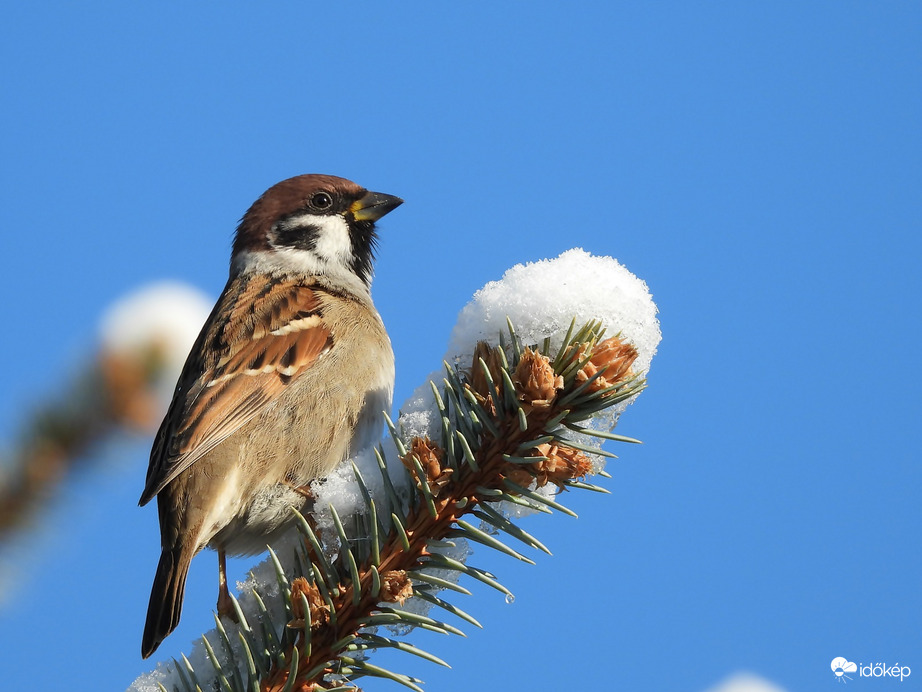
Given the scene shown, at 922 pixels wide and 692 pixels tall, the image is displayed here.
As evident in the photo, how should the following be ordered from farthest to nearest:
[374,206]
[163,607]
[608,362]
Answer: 1. [374,206]
2. [163,607]
3. [608,362]

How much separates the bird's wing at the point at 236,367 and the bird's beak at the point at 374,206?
667 millimetres

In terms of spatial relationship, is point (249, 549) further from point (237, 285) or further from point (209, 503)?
point (237, 285)

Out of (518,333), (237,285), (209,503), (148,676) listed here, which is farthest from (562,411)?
(237,285)

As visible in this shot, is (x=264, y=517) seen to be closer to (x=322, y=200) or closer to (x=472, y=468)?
(x=472, y=468)

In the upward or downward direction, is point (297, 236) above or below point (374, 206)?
below

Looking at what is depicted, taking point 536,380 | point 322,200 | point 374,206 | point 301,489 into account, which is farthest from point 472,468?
point 322,200

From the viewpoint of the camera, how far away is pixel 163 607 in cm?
266

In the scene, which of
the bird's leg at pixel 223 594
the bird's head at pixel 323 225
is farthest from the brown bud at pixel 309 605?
the bird's head at pixel 323 225

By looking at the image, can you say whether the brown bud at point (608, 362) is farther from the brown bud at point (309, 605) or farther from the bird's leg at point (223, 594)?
the bird's leg at point (223, 594)

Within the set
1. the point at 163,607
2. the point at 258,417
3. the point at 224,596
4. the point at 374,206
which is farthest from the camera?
the point at 374,206

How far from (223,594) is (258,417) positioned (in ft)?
2.39

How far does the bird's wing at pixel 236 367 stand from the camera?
3.17 meters

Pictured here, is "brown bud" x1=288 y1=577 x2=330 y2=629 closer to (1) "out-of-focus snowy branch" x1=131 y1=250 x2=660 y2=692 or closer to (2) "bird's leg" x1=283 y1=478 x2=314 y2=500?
(1) "out-of-focus snowy branch" x1=131 y1=250 x2=660 y2=692

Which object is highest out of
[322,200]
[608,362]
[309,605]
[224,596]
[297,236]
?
[322,200]
